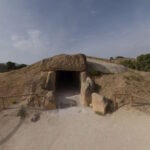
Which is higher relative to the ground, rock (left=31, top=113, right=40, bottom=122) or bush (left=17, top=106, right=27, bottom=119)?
bush (left=17, top=106, right=27, bottom=119)

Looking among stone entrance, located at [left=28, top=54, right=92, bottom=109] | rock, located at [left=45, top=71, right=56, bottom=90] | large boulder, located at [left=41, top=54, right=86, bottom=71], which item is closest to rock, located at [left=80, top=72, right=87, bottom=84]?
stone entrance, located at [left=28, top=54, right=92, bottom=109]

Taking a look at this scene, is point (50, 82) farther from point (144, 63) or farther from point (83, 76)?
point (144, 63)

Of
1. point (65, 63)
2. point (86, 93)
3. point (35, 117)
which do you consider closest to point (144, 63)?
point (65, 63)

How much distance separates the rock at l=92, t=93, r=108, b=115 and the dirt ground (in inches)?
15.1

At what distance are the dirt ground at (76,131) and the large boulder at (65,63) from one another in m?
4.94

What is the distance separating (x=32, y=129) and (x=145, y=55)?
26506mm

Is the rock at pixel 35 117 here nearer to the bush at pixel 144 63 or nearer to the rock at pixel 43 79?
the rock at pixel 43 79

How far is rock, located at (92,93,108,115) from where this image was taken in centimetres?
1019

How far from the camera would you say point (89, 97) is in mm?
11812

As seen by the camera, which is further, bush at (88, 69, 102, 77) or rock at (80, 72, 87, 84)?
bush at (88, 69, 102, 77)

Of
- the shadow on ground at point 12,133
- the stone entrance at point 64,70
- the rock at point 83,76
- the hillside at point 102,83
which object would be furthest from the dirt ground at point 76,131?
the rock at point 83,76

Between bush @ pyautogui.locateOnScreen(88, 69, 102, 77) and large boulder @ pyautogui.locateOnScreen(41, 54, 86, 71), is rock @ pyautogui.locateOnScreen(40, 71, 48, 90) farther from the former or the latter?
bush @ pyautogui.locateOnScreen(88, 69, 102, 77)

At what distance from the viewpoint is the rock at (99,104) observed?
33.4ft

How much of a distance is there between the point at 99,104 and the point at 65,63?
19.4 feet
